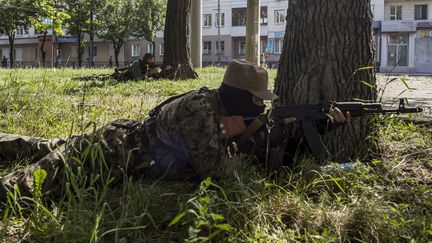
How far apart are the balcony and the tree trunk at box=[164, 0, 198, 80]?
111ft

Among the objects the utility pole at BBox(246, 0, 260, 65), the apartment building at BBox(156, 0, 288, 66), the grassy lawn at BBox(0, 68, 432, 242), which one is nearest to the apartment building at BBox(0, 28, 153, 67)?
the apartment building at BBox(156, 0, 288, 66)

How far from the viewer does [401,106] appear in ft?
11.8

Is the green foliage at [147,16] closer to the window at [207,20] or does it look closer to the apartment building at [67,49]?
the apartment building at [67,49]

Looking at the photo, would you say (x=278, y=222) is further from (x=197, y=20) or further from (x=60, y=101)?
(x=197, y=20)

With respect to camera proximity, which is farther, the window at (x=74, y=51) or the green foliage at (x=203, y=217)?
the window at (x=74, y=51)

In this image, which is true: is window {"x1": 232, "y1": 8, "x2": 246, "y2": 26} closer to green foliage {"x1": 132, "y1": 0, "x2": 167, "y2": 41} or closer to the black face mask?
green foliage {"x1": 132, "y1": 0, "x2": 167, "y2": 41}

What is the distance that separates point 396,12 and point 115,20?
79.9 feet

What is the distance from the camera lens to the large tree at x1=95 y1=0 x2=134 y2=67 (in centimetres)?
4356

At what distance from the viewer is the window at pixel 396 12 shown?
1663 inches

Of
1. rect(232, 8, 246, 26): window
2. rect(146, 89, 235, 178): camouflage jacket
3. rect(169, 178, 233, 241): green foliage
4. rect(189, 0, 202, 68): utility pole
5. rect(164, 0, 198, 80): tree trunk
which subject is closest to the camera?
rect(169, 178, 233, 241): green foliage

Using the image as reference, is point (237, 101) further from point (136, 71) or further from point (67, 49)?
point (67, 49)

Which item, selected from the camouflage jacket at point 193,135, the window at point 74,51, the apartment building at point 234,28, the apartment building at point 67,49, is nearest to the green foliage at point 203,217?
the camouflage jacket at point 193,135

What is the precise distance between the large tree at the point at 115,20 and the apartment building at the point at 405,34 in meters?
21.5

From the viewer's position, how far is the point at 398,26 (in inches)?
1644
